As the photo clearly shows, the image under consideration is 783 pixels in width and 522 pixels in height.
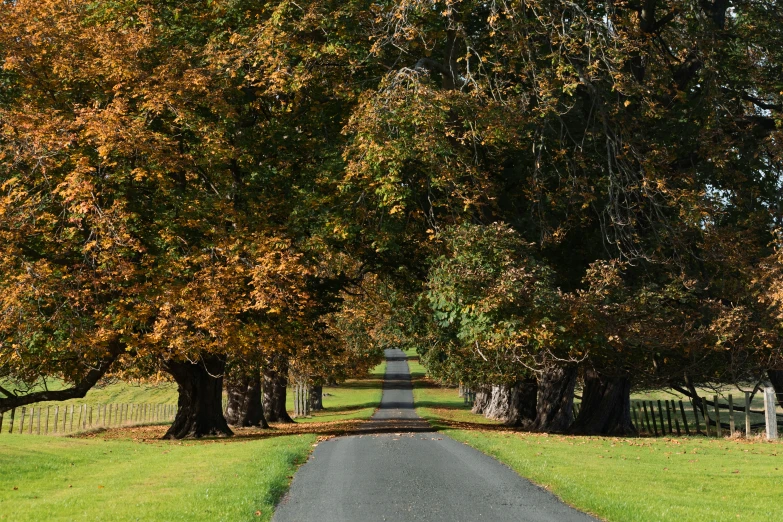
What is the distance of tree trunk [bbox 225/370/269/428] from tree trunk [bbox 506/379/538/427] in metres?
10.7

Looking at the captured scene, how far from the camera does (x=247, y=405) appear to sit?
130ft

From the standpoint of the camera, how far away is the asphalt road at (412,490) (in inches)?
455

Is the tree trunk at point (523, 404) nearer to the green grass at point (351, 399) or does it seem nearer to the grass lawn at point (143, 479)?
the green grass at point (351, 399)

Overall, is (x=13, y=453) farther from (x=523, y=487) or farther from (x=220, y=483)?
(x=523, y=487)

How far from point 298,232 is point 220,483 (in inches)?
416

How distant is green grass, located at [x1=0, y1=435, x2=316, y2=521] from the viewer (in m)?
11.8

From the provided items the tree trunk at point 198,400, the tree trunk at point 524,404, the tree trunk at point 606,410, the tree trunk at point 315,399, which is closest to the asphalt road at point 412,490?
the tree trunk at point 606,410

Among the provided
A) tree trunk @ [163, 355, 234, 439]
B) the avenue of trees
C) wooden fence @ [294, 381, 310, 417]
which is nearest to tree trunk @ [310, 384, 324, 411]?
wooden fence @ [294, 381, 310, 417]

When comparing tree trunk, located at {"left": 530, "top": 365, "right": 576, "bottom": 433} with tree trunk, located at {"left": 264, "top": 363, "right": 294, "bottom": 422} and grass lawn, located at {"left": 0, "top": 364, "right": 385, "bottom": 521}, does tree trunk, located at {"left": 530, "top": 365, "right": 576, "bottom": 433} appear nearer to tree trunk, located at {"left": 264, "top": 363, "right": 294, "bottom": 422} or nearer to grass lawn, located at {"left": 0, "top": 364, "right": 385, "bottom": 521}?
grass lawn, located at {"left": 0, "top": 364, "right": 385, "bottom": 521}

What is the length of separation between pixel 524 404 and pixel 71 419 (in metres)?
18.5

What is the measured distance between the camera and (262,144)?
25.4 meters

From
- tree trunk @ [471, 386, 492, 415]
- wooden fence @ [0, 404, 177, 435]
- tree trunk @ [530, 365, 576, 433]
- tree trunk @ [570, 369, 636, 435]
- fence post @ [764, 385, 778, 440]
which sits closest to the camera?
fence post @ [764, 385, 778, 440]

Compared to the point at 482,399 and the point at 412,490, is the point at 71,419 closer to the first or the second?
the point at 412,490

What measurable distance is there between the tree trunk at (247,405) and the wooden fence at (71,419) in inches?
200
